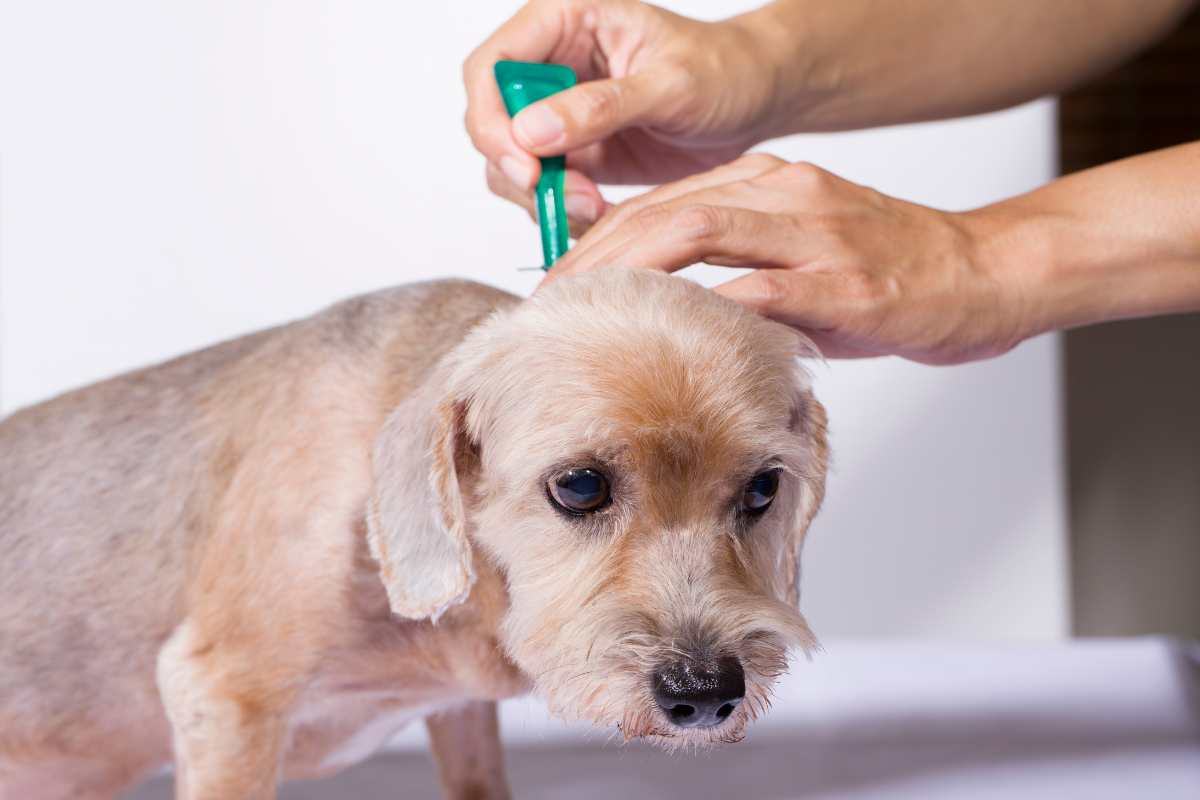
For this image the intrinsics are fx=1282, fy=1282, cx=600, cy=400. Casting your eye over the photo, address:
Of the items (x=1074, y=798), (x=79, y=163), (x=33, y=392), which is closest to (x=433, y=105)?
(x=79, y=163)

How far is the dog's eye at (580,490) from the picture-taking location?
160 centimetres

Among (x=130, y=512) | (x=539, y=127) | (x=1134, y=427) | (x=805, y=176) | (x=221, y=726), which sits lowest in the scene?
(x=1134, y=427)

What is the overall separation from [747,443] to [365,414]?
0.60m

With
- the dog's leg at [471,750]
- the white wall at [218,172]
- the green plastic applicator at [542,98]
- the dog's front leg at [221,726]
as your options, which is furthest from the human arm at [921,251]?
the white wall at [218,172]

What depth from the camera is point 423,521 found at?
167 cm

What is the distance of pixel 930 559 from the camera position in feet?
12.0

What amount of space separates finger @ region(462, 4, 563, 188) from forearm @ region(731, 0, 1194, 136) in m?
0.39

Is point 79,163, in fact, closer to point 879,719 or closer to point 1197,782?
point 879,719

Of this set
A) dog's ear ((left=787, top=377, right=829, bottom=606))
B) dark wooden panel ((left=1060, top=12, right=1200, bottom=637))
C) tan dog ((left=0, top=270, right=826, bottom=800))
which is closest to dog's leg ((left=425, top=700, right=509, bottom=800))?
tan dog ((left=0, top=270, right=826, bottom=800))

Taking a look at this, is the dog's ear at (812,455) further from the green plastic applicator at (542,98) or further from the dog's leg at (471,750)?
the dog's leg at (471,750)

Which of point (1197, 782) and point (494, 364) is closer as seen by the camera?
point (494, 364)

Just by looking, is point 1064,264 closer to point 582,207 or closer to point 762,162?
point 762,162

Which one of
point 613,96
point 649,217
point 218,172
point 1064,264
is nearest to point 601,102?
point 613,96

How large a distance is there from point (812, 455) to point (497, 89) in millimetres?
767
